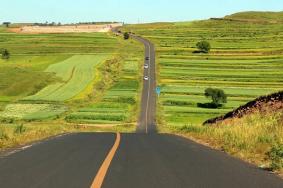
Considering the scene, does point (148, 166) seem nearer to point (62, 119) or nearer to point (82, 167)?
point (82, 167)

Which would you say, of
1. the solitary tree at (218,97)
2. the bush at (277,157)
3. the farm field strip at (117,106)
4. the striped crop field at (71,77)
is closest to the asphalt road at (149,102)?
the farm field strip at (117,106)

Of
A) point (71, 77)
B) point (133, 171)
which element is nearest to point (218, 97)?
point (71, 77)

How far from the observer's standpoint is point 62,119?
71625 millimetres

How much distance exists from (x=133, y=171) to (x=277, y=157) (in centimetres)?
385

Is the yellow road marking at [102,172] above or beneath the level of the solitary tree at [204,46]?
beneath

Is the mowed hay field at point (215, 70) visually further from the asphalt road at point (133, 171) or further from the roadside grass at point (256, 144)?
the asphalt road at point (133, 171)

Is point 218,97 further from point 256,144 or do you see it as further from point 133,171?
point 133,171

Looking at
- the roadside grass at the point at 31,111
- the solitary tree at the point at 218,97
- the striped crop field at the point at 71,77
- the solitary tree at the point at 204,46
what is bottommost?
the roadside grass at the point at 31,111

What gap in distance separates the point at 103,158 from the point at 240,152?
175 inches

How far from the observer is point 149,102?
9094 cm

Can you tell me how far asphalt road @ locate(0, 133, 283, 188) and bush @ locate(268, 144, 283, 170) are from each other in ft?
1.43

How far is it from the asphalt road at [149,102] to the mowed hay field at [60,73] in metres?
1.76

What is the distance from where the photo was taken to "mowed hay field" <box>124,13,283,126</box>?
8601 cm

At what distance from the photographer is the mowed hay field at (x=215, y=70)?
3386 inches
